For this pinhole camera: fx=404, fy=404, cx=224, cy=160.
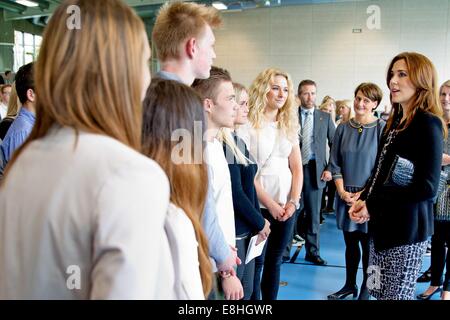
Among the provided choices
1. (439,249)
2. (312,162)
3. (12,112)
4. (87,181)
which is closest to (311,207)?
(312,162)

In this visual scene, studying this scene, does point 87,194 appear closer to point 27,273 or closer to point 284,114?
point 27,273

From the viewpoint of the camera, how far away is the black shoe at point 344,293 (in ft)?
9.50

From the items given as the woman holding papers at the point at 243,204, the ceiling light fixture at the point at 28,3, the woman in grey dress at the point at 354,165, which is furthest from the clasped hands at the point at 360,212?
the ceiling light fixture at the point at 28,3

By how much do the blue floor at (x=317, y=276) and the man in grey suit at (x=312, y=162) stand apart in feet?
0.58

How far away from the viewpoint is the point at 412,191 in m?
1.75

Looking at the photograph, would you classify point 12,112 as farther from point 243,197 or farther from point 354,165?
point 354,165

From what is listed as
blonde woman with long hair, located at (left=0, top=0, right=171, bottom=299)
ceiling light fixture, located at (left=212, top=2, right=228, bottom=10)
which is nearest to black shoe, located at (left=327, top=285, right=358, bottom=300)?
blonde woman with long hair, located at (left=0, top=0, right=171, bottom=299)

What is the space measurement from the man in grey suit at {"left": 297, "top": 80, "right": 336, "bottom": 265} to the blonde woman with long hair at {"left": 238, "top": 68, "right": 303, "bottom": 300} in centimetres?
122

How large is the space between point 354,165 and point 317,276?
103cm

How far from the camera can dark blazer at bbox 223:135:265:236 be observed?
6.17 feet

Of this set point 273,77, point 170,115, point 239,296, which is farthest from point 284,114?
point 170,115

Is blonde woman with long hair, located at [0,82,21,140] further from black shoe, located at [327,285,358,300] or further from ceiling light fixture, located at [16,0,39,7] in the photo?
ceiling light fixture, located at [16,0,39,7]

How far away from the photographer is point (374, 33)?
831 cm

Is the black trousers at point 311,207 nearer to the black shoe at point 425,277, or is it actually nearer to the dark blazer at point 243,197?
the black shoe at point 425,277
